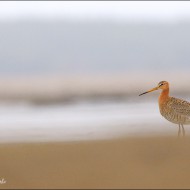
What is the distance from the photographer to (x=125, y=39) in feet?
271

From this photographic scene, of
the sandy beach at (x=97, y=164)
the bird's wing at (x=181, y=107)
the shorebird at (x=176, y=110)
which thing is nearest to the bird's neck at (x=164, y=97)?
the shorebird at (x=176, y=110)

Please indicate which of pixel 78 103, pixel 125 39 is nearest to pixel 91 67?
pixel 125 39

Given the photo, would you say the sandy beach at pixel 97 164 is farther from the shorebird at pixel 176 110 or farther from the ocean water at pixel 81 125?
the ocean water at pixel 81 125

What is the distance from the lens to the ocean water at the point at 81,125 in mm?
10641

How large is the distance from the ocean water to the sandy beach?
1051 mm

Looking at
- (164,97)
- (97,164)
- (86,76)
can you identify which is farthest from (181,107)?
(86,76)

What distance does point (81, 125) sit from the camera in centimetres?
1238

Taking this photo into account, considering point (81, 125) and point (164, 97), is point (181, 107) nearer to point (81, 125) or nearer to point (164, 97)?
point (164, 97)

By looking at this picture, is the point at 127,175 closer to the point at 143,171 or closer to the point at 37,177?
the point at 143,171

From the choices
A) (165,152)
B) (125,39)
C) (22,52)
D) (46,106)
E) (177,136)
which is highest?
(125,39)

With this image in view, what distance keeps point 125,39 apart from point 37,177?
75.6 metres

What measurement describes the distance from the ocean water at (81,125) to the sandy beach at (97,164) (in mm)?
1051

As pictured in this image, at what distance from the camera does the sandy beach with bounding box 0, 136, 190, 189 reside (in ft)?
24.0

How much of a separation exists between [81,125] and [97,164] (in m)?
4.53
